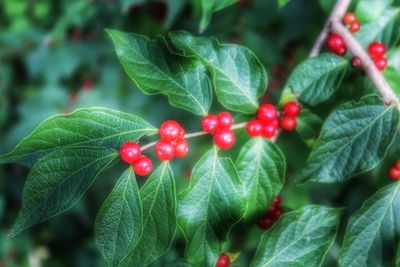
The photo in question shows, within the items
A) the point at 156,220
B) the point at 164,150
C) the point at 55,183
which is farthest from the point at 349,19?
the point at 55,183

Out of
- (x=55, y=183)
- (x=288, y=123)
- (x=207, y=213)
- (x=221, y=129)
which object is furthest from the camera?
(x=288, y=123)

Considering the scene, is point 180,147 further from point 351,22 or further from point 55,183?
point 351,22

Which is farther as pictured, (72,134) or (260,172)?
(260,172)

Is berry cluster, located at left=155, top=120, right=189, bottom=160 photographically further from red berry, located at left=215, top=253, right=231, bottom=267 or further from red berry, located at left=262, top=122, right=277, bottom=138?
red berry, located at left=215, top=253, right=231, bottom=267

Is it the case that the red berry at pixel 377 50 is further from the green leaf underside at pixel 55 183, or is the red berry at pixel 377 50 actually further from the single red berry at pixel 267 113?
the green leaf underside at pixel 55 183

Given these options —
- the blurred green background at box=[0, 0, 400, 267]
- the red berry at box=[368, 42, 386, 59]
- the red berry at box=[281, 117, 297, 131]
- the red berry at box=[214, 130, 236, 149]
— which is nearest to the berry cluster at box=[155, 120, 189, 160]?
the red berry at box=[214, 130, 236, 149]

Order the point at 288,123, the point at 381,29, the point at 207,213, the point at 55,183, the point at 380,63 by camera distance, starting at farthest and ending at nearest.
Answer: the point at 381,29 → the point at 380,63 → the point at 288,123 → the point at 207,213 → the point at 55,183
